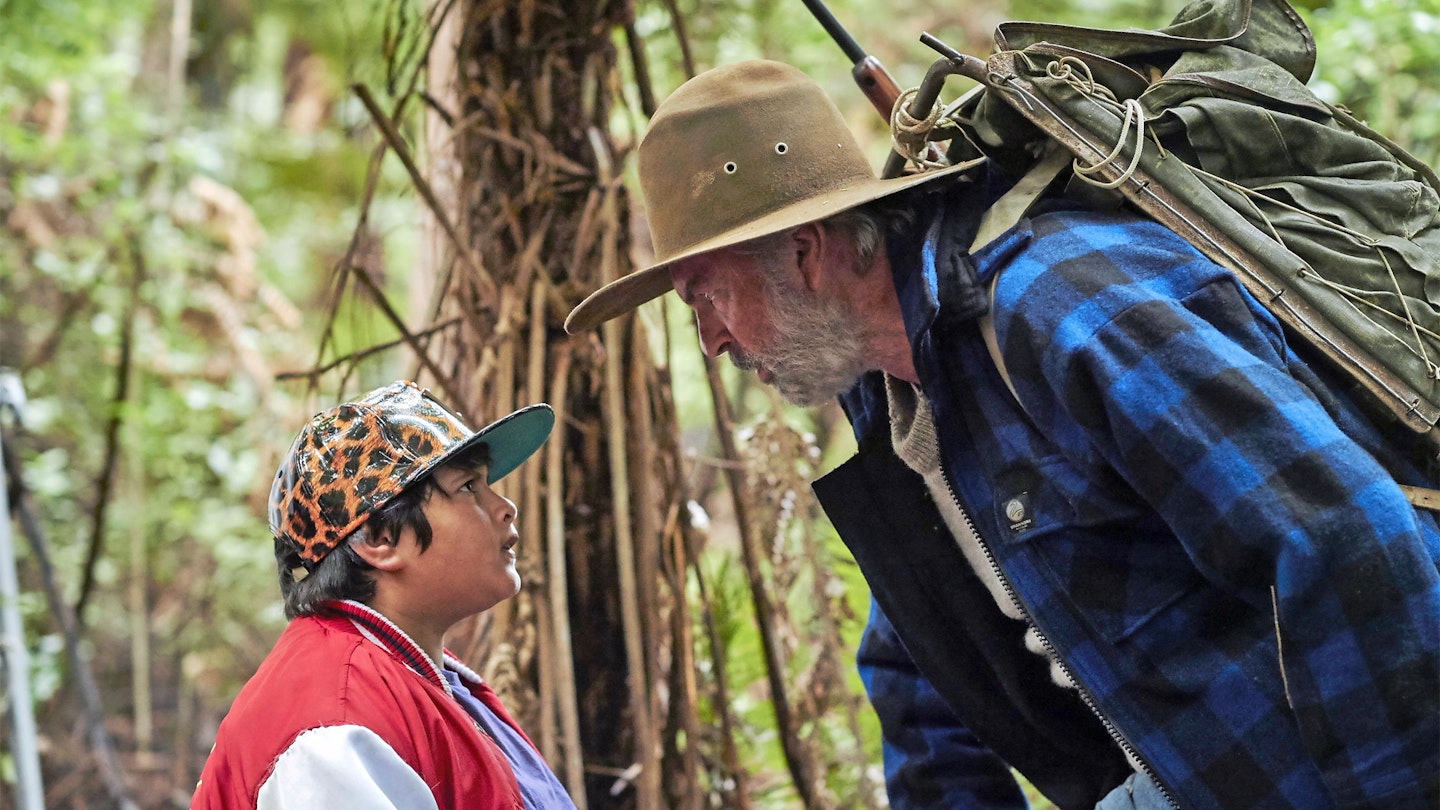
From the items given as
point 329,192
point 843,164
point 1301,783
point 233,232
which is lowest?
point 1301,783

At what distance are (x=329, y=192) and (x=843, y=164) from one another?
8544 mm

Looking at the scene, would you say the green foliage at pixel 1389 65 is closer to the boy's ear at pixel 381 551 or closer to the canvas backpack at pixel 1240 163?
the canvas backpack at pixel 1240 163

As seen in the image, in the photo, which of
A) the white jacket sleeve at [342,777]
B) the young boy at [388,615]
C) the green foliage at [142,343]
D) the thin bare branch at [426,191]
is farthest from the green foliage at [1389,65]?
the green foliage at [142,343]

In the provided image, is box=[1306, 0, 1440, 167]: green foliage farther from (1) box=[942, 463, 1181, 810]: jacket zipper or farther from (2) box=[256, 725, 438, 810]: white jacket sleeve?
(2) box=[256, 725, 438, 810]: white jacket sleeve

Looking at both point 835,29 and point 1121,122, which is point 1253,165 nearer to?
point 1121,122

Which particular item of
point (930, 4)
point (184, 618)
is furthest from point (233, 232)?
point (930, 4)

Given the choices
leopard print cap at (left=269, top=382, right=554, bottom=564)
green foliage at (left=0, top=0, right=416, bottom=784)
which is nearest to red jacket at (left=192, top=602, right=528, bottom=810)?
leopard print cap at (left=269, top=382, right=554, bottom=564)

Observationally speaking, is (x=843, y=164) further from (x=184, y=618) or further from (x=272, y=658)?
(x=184, y=618)

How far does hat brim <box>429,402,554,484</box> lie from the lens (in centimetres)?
200

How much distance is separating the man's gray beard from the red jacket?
2.16 ft

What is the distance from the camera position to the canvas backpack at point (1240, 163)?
152 cm

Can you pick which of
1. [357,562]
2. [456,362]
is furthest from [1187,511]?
[456,362]

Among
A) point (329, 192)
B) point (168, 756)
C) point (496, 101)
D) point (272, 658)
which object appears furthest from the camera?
point (329, 192)

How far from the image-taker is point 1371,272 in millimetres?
1563
